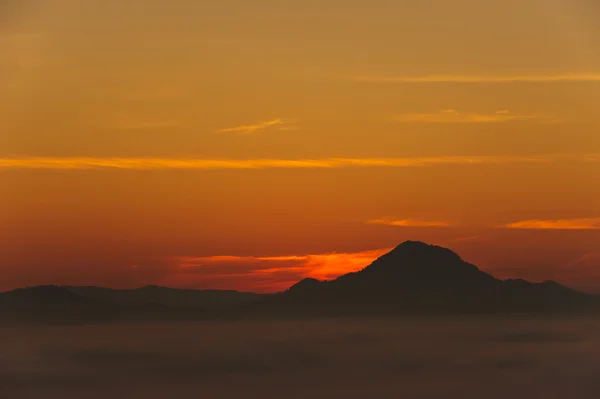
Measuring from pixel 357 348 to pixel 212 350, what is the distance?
15711 mm

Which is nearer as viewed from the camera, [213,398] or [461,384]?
[213,398]

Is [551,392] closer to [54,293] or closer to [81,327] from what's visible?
[81,327]

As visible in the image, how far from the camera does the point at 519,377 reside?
68.8 m

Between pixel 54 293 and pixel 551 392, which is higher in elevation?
pixel 54 293

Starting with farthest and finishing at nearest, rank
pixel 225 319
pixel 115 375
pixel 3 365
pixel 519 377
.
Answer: pixel 225 319
pixel 3 365
pixel 115 375
pixel 519 377

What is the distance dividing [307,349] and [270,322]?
83912mm

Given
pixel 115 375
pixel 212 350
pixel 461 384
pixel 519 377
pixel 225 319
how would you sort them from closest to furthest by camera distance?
pixel 461 384
pixel 519 377
pixel 115 375
pixel 212 350
pixel 225 319

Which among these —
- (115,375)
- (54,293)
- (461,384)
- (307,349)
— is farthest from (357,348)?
(54,293)

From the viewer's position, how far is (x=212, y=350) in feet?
339

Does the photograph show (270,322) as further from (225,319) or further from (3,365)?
(3,365)

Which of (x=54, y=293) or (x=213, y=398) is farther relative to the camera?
(x=54, y=293)

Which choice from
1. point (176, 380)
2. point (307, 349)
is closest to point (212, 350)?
point (307, 349)

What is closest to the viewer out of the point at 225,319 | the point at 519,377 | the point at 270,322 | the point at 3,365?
the point at 519,377

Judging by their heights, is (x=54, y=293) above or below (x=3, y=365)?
above
